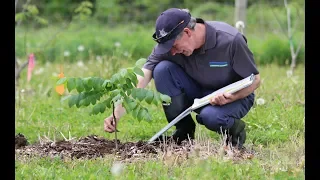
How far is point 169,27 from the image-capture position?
17.1ft

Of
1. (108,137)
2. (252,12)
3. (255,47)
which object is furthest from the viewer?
(252,12)

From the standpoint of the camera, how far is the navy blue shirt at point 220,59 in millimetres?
5383

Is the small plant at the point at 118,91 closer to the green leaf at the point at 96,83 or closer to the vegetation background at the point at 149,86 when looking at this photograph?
the green leaf at the point at 96,83

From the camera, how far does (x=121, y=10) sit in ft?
45.7

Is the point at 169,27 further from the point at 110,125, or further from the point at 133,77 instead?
the point at 110,125

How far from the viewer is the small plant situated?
5.06 meters

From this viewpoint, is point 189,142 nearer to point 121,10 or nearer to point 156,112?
point 156,112

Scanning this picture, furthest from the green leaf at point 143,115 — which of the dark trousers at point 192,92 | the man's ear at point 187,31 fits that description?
the man's ear at point 187,31

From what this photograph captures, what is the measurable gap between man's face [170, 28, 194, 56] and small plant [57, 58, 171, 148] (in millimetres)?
315

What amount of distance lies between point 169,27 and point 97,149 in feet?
3.32

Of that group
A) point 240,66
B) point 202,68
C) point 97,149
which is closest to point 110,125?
point 97,149

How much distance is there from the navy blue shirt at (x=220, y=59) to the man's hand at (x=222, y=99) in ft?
0.55
